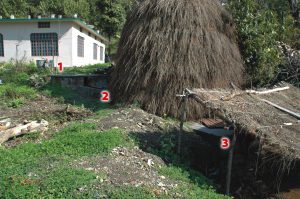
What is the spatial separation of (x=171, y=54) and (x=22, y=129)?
431 cm

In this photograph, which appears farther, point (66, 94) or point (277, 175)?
point (66, 94)

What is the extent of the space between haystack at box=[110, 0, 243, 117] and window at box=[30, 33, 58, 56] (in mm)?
11877

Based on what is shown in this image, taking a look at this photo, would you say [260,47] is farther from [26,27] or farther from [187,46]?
[26,27]

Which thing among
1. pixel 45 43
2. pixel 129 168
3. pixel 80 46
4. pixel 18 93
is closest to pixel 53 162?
pixel 129 168

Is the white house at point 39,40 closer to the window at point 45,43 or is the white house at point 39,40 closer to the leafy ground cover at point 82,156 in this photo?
the window at point 45,43

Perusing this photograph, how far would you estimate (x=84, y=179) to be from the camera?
5.03 meters

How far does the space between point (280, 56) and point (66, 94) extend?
25.1ft

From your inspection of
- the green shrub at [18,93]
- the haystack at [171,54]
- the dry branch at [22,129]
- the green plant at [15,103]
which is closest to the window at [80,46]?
the green shrub at [18,93]

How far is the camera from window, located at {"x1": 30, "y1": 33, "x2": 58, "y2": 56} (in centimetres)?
1984

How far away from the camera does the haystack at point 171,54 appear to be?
344 inches

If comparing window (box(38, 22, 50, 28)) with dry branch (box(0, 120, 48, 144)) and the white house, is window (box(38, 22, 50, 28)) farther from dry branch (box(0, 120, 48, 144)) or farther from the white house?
dry branch (box(0, 120, 48, 144))

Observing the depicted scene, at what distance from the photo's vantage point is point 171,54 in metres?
8.73

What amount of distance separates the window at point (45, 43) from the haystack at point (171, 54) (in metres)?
11.9

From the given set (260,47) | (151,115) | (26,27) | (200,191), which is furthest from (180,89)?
(26,27)
